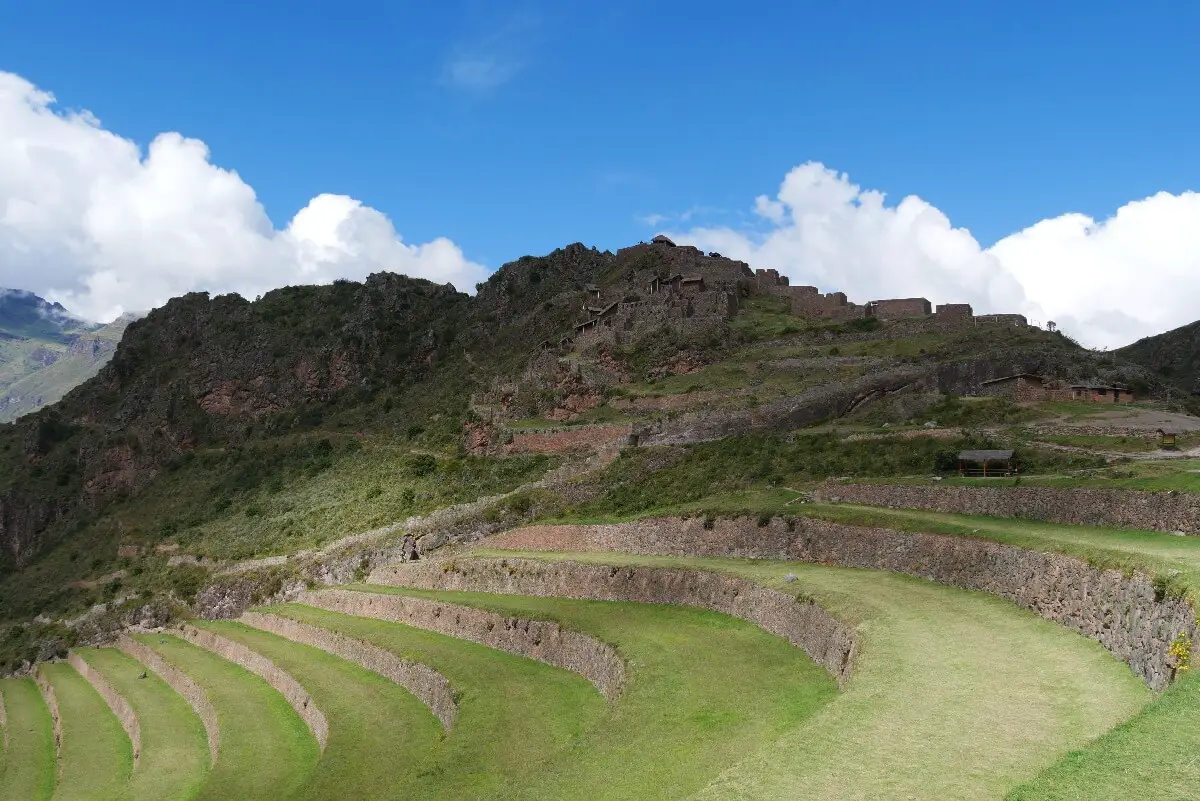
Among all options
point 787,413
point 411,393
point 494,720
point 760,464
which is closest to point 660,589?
point 494,720

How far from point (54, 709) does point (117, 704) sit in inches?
197

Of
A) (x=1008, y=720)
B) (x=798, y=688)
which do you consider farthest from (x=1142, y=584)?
(x=798, y=688)

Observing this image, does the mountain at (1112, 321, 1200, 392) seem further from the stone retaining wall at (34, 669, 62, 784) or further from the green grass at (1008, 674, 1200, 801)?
the stone retaining wall at (34, 669, 62, 784)

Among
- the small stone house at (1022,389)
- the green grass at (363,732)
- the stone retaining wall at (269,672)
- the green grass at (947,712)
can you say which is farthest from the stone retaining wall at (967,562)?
the small stone house at (1022,389)

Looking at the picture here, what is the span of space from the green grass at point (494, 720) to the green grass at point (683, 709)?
114 cm

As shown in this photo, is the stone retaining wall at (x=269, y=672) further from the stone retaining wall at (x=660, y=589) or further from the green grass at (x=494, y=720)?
the stone retaining wall at (x=660, y=589)

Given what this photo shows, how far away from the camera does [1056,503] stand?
21953 mm

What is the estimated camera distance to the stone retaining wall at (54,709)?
3099cm

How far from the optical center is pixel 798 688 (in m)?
15.2

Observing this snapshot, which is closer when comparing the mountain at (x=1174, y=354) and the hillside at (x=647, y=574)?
the hillside at (x=647, y=574)

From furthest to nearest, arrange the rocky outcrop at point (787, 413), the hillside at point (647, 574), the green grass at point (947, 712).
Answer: the rocky outcrop at point (787, 413), the hillside at point (647, 574), the green grass at point (947, 712)

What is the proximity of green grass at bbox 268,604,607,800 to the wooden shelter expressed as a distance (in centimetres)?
1463

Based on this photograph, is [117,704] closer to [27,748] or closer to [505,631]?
[27,748]

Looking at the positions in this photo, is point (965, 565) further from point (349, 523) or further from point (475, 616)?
point (349, 523)
